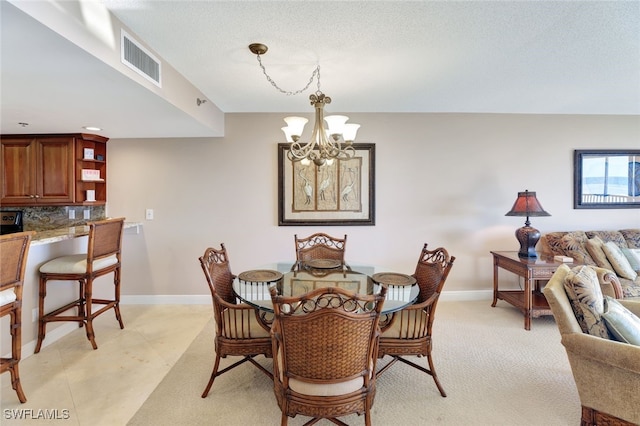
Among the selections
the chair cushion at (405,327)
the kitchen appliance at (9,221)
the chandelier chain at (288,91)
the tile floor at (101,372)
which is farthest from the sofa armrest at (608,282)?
the kitchen appliance at (9,221)

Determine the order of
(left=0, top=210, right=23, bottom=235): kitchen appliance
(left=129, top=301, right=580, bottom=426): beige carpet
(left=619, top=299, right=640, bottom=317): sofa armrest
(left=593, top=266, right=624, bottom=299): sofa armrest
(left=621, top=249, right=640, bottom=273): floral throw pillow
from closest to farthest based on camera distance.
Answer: (left=129, top=301, right=580, bottom=426): beige carpet, (left=619, top=299, right=640, bottom=317): sofa armrest, (left=593, top=266, right=624, bottom=299): sofa armrest, (left=621, top=249, right=640, bottom=273): floral throw pillow, (left=0, top=210, right=23, bottom=235): kitchen appliance

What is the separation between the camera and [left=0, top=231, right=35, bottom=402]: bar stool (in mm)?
1805

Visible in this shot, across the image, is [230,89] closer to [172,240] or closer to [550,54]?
[172,240]

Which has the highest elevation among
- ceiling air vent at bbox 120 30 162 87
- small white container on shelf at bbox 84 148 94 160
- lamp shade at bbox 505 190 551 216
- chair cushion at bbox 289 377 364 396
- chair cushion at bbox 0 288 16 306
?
ceiling air vent at bbox 120 30 162 87

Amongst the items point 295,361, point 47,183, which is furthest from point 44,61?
point 47,183

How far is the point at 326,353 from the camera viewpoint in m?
1.34

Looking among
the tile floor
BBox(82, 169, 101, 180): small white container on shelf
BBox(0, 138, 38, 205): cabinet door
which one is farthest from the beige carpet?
BBox(0, 138, 38, 205): cabinet door

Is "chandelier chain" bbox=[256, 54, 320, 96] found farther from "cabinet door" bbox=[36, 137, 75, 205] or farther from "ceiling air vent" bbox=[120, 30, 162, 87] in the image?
"cabinet door" bbox=[36, 137, 75, 205]

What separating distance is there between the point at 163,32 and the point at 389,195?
9.26 ft

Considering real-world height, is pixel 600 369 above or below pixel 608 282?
below

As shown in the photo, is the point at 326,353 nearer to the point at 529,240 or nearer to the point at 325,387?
the point at 325,387

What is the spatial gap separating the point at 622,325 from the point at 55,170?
5175 millimetres

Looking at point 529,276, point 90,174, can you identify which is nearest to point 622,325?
point 529,276

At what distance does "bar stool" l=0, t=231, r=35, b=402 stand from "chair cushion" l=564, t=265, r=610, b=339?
3348 millimetres
